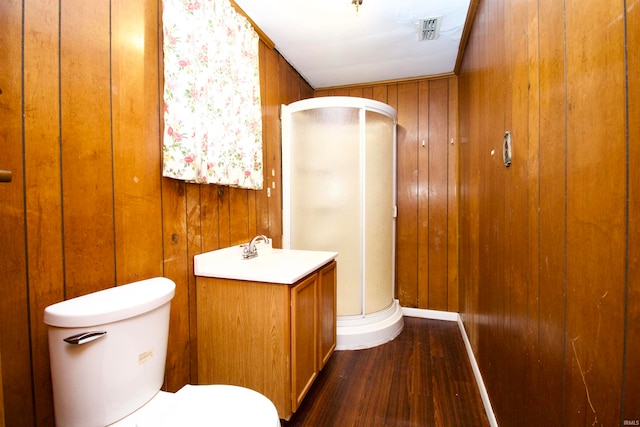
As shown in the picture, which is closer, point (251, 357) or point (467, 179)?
point (251, 357)

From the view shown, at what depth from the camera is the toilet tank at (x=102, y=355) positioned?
2.71ft

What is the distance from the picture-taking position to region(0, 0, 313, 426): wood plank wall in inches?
34.5

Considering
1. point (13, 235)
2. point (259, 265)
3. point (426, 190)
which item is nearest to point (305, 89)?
point (426, 190)

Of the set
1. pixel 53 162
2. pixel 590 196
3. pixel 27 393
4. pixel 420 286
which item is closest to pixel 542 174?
pixel 590 196

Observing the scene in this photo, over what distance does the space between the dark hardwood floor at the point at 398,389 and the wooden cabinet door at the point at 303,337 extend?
0.19m

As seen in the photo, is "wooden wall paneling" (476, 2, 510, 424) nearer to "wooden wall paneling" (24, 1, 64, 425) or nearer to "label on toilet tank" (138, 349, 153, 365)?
"label on toilet tank" (138, 349, 153, 365)

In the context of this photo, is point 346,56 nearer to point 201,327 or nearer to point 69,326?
point 201,327

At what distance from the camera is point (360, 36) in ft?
7.16

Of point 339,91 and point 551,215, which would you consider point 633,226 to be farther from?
point 339,91

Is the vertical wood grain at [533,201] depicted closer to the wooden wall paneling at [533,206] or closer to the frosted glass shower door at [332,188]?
the wooden wall paneling at [533,206]

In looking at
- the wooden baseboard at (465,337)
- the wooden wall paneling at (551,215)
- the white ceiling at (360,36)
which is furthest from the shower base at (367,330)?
the white ceiling at (360,36)

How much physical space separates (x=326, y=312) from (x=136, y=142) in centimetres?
145

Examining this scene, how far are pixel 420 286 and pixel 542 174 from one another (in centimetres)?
226

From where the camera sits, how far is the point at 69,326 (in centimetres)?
82
